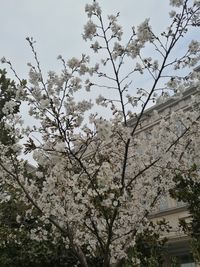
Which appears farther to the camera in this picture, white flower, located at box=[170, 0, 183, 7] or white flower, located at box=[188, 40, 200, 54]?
white flower, located at box=[188, 40, 200, 54]

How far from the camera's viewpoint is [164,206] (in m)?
25.7

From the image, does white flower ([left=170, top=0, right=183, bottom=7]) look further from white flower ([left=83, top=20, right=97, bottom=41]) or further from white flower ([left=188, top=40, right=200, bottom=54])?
white flower ([left=83, top=20, right=97, bottom=41])

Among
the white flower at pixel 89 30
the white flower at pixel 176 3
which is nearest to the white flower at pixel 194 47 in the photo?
the white flower at pixel 176 3

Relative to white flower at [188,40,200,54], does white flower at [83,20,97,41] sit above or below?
above

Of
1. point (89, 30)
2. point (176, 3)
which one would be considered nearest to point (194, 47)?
point (176, 3)

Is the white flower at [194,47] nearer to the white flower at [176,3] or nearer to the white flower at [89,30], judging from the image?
the white flower at [176,3]

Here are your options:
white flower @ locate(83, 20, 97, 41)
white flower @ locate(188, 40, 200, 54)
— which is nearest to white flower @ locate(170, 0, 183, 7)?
white flower @ locate(188, 40, 200, 54)

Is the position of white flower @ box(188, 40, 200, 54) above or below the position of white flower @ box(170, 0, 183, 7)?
below

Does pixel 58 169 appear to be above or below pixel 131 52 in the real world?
below

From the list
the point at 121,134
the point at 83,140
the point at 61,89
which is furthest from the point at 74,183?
the point at 61,89

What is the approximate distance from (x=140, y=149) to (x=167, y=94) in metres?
1.87

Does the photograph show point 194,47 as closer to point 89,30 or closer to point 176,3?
point 176,3

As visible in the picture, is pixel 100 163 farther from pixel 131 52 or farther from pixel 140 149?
pixel 131 52

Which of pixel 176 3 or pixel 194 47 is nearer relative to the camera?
pixel 176 3
